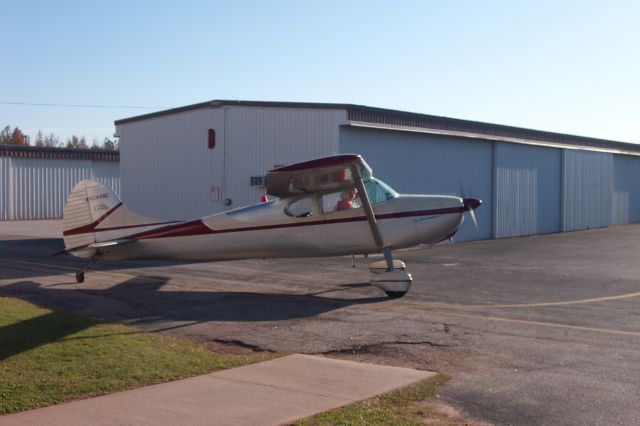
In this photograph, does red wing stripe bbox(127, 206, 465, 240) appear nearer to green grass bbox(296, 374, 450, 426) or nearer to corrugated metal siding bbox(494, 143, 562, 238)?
green grass bbox(296, 374, 450, 426)

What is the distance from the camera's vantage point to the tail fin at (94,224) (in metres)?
13.8

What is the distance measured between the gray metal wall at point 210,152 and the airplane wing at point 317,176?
10003 millimetres

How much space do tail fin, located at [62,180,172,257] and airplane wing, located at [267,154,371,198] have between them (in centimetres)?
288

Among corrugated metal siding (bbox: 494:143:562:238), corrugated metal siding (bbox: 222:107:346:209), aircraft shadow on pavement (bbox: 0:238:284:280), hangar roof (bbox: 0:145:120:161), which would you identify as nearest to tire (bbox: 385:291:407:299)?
aircraft shadow on pavement (bbox: 0:238:284:280)

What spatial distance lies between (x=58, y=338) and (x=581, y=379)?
6.25 m

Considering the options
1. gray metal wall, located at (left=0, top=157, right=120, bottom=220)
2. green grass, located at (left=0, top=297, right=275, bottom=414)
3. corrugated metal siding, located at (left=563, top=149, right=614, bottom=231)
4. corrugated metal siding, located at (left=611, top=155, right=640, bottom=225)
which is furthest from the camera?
gray metal wall, located at (left=0, top=157, right=120, bottom=220)

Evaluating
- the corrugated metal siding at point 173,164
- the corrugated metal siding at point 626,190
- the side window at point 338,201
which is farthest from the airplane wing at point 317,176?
the corrugated metal siding at point 626,190

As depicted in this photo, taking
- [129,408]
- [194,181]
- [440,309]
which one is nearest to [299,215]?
[440,309]

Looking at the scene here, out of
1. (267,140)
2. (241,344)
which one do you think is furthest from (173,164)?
(241,344)

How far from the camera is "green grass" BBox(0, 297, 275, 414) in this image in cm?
677

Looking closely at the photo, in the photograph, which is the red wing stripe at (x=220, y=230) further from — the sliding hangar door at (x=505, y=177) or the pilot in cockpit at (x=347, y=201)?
the sliding hangar door at (x=505, y=177)

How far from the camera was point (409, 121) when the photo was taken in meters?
26.6

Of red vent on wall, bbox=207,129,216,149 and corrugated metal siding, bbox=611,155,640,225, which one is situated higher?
red vent on wall, bbox=207,129,216,149

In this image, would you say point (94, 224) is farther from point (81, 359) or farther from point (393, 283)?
→ point (81, 359)
